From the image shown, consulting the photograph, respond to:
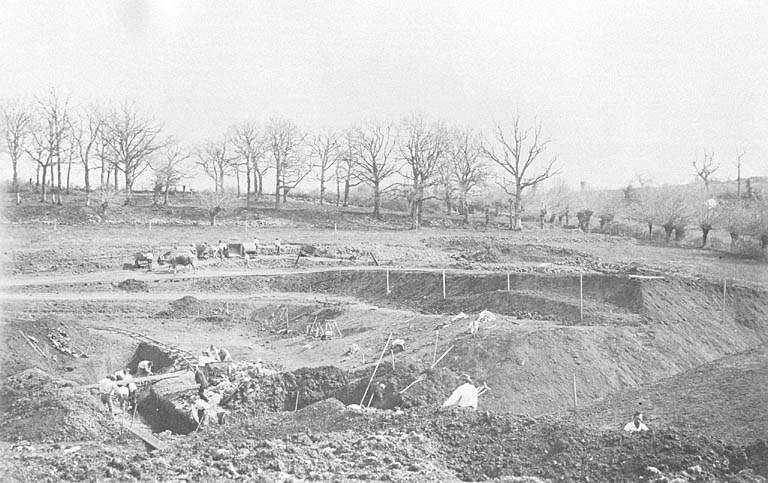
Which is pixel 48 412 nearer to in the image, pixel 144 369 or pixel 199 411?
pixel 199 411

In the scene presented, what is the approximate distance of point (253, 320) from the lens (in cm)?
2616

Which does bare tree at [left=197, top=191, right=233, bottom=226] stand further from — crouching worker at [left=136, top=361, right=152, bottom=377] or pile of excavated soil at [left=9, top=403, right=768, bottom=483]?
pile of excavated soil at [left=9, top=403, right=768, bottom=483]

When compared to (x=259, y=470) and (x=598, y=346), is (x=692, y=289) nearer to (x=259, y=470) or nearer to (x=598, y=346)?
(x=598, y=346)

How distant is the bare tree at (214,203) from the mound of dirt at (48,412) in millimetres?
35266

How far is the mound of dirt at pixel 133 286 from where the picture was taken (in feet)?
94.4

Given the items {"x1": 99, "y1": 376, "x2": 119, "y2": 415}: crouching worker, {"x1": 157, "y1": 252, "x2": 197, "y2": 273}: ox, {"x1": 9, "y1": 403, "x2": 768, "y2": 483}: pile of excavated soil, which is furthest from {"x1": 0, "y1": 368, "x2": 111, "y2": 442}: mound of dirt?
{"x1": 157, "y1": 252, "x2": 197, "y2": 273}: ox

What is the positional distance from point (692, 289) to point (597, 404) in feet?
38.2

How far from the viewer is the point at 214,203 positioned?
50.9m

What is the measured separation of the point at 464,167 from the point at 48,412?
54.6m

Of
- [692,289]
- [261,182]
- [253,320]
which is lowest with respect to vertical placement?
[253,320]

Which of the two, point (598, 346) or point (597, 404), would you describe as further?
point (598, 346)

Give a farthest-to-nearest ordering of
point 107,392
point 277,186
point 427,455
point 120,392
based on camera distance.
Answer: point 277,186 → point 120,392 → point 107,392 → point 427,455

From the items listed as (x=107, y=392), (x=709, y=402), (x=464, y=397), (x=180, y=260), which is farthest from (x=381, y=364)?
(x=180, y=260)

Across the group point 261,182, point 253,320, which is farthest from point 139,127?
point 253,320
